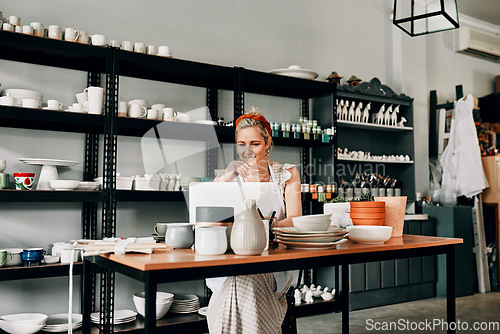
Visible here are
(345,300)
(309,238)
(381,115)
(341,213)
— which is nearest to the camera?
(309,238)

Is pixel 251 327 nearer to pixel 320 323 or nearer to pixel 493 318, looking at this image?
pixel 320 323

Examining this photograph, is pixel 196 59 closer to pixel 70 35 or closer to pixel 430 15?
pixel 70 35

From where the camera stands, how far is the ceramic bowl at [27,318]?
9.33ft

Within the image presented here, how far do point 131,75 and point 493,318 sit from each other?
3648mm

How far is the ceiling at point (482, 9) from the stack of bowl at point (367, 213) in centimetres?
466

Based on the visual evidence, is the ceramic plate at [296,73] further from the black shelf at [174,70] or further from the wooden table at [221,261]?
the wooden table at [221,261]

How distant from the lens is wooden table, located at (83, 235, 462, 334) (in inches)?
52.5

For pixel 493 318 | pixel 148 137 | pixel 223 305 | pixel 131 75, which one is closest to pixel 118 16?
pixel 131 75

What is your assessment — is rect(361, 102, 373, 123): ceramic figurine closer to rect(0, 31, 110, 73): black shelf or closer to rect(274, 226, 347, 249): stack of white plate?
rect(0, 31, 110, 73): black shelf

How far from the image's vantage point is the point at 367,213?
6.81 ft

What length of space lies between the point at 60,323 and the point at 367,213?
7.60ft

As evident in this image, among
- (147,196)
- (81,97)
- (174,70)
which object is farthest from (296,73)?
(81,97)

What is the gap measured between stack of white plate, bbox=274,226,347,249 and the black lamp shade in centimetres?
182

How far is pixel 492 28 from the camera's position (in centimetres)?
647
